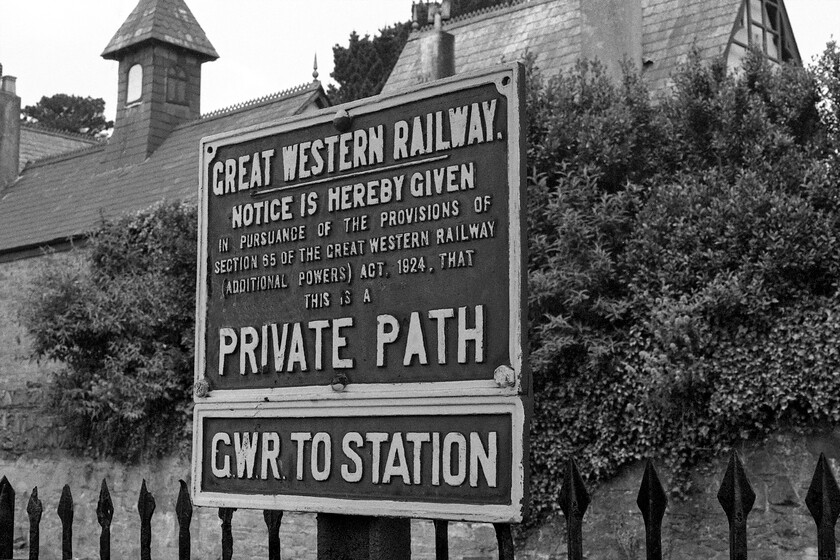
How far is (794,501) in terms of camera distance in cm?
934

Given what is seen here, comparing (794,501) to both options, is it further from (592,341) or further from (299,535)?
A: (299,535)

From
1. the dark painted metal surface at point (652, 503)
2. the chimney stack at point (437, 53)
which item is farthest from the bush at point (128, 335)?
Answer: the dark painted metal surface at point (652, 503)

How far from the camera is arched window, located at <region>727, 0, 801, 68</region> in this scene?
61.6 feet

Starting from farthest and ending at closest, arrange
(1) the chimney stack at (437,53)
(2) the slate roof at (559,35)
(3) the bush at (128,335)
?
(1) the chimney stack at (437,53)
(2) the slate roof at (559,35)
(3) the bush at (128,335)

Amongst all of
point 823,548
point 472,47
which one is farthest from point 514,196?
point 472,47

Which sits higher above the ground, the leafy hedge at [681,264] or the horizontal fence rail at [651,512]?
the leafy hedge at [681,264]

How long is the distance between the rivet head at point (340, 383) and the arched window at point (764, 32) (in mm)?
16555

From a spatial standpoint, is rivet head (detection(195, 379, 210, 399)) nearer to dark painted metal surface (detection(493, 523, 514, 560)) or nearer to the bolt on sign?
the bolt on sign

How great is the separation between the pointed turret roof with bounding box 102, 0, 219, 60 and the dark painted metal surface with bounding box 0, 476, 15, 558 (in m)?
23.4

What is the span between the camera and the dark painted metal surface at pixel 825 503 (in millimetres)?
2578

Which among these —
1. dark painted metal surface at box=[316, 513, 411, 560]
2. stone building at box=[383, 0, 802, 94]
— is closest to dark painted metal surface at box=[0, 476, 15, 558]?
dark painted metal surface at box=[316, 513, 411, 560]

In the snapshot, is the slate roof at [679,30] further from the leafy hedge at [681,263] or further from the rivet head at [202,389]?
the rivet head at [202,389]

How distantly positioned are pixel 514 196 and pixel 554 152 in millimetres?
9075

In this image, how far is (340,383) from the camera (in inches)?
129
